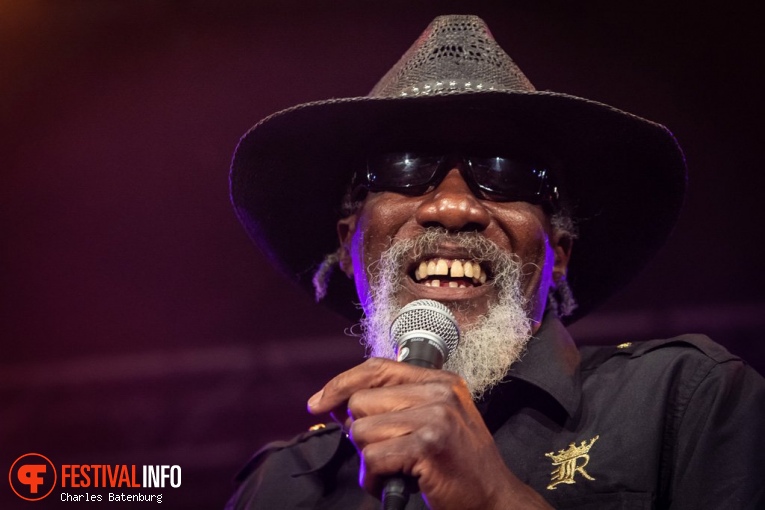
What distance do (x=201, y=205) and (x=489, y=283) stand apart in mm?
2140

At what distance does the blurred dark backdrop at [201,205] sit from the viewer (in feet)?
11.8

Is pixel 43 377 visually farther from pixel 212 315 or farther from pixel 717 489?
pixel 717 489

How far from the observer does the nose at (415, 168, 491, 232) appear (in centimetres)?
236

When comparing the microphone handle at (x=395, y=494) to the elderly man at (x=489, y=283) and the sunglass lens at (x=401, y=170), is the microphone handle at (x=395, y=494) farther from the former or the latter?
the sunglass lens at (x=401, y=170)

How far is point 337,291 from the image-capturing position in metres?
3.07

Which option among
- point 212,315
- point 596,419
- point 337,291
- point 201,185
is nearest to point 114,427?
point 212,315

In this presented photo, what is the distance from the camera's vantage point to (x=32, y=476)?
3.68 meters

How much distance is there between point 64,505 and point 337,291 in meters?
1.58

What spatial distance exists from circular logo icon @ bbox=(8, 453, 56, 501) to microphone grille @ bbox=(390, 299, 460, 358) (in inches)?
96.8

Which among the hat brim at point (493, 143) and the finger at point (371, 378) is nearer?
the finger at point (371, 378)

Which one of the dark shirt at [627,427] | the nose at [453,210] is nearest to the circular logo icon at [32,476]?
the dark shirt at [627,427]

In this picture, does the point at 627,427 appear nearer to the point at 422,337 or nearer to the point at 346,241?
the point at 422,337

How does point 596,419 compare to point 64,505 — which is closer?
point 596,419

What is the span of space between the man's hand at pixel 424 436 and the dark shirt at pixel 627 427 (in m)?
0.36
